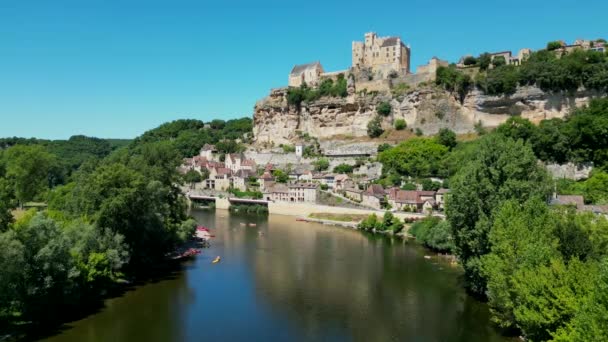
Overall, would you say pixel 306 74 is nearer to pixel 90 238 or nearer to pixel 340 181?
pixel 340 181

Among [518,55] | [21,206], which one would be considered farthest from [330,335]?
[518,55]

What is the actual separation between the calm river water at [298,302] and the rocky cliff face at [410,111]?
25.4 metres

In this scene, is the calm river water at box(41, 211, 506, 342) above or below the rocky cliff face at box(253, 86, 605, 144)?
below

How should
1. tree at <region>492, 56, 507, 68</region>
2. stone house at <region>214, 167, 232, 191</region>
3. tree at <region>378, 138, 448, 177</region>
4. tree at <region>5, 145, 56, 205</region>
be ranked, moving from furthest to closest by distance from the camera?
stone house at <region>214, 167, 232, 191</region> → tree at <region>492, 56, 507, 68</region> → tree at <region>378, 138, 448, 177</region> → tree at <region>5, 145, 56, 205</region>

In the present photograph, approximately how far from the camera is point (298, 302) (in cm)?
1961

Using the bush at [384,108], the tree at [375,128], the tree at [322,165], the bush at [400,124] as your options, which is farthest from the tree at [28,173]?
the bush at [400,124]

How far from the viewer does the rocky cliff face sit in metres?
46.8

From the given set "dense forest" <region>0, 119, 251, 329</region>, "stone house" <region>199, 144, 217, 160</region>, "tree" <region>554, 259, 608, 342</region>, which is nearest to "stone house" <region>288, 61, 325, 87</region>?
"stone house" <region>199, 144, 217, 160</region>

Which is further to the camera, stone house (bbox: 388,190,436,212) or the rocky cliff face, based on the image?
the rocky cliff face

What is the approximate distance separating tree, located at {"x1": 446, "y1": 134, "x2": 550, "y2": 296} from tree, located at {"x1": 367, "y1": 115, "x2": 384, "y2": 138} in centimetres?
3618

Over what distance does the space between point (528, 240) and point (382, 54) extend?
48551 millimetres

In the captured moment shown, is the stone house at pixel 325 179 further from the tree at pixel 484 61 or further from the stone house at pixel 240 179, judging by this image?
the tree at pixel 484 61

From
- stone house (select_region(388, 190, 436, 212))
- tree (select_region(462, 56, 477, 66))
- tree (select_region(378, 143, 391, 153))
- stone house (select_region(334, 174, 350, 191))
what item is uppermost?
tree (select_region(462, 56, 477, 66))

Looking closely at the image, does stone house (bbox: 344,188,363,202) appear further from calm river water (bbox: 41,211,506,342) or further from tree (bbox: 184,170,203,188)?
tree (bbox: 184,170,203,188)
